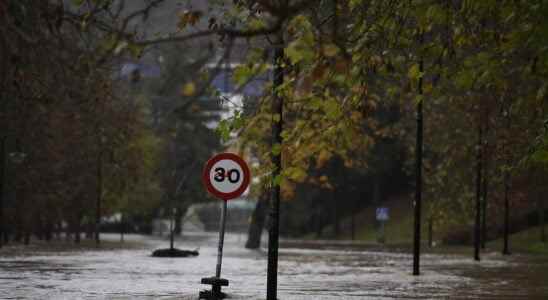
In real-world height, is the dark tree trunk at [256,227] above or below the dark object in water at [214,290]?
above

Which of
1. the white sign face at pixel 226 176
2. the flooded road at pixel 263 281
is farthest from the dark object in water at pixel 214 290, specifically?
the white sign face at pixel 226 176

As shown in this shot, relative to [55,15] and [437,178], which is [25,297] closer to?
[55,15]

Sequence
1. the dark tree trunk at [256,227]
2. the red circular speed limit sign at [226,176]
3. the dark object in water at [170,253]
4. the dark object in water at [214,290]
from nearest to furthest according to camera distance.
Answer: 1. the red circular speed limit sign at [226,176]
2. the dark object in water at [214,290]
3. the dark object in water at [170,253]
4. the dark tree trunk at [256,227]

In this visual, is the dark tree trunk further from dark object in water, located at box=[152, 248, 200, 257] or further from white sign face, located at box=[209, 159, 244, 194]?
white sign face, located at box=[209, 159, 244, 194]

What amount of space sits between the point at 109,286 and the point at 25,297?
3.02 meters

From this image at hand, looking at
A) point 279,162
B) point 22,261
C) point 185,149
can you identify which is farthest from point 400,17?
point 185,149

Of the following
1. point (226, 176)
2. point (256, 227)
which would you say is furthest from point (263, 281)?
point (256, 227)

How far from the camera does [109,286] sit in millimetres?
19453

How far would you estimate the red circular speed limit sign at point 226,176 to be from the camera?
16.5 m

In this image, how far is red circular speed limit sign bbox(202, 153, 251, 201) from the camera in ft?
54.0

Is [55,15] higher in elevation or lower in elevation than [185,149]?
lower

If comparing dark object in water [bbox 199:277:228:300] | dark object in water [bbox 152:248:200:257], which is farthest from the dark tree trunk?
dark object in water [bbox 199:277:228:300]

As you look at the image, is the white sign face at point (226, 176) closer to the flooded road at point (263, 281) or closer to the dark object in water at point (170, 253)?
the flooded road at point (263, 281)

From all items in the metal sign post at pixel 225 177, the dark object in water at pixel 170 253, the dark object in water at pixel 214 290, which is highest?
the metal sign post at pixel 225 177
